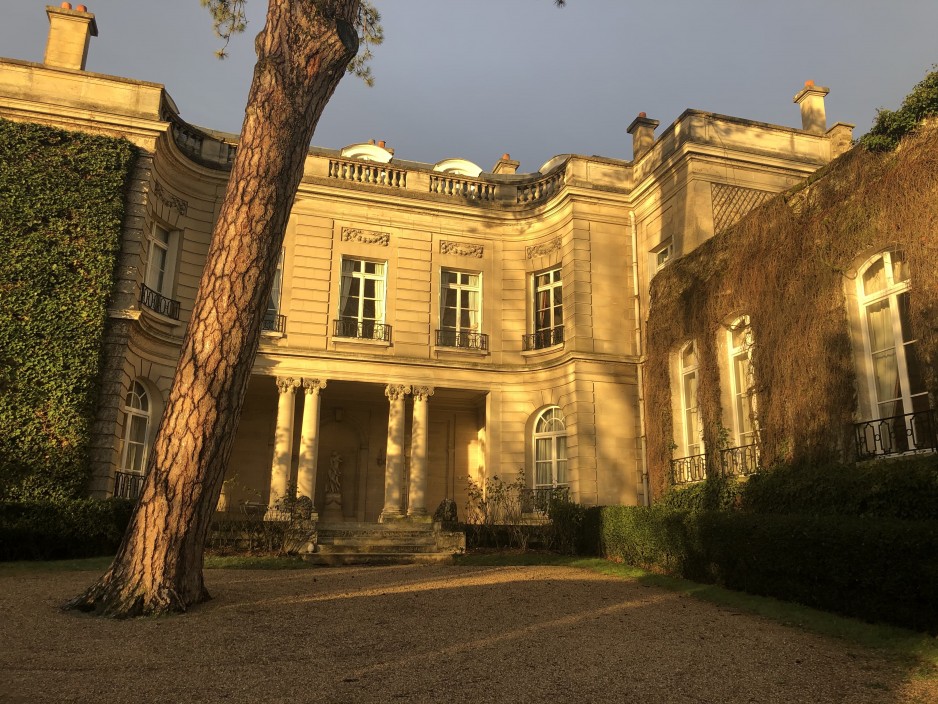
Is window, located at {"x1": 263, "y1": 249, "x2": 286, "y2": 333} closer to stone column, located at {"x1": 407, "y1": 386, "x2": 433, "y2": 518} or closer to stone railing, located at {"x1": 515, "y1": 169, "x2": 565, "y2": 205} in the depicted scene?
stone column, located at {"x1": 407, "y1": 386, "x2": 433, "y2": 518}

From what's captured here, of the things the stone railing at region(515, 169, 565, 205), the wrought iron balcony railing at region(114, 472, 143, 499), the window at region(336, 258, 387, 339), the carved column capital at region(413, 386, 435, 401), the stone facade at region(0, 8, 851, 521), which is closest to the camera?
the wrought iron balcony railing at region(114, 472, 143, 499)

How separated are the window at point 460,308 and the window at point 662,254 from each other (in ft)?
13.9

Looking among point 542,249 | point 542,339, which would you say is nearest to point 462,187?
point 542,249

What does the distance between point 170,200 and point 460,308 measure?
22.7 feet

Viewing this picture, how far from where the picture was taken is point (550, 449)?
16656mm

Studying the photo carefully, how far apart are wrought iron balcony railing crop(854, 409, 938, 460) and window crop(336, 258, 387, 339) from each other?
10.7 m

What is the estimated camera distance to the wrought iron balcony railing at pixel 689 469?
12.2 meters

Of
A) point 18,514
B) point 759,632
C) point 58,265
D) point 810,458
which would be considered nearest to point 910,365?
point 810,458

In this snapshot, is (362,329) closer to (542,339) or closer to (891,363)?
(542,339)

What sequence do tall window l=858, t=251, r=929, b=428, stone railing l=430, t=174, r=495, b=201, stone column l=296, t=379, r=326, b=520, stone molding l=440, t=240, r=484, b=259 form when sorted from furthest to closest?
stone railing l=430, t=174, r=495, b=201 < stone molding l=440, t=240, r=484, b=259 < stone column l=296, t=379, r=326, b=520 < tall window l=858, t=251, r=929, b=428

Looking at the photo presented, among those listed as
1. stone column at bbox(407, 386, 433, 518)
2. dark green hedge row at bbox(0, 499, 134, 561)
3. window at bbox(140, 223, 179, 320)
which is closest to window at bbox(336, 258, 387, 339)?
stone column at bbox(407, 386, 433, 518)

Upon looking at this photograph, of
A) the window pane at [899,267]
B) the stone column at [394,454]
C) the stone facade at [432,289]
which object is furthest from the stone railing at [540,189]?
the window pane at [899,267]

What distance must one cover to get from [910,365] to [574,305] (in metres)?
8.45

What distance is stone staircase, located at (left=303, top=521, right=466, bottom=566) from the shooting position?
1229cm
